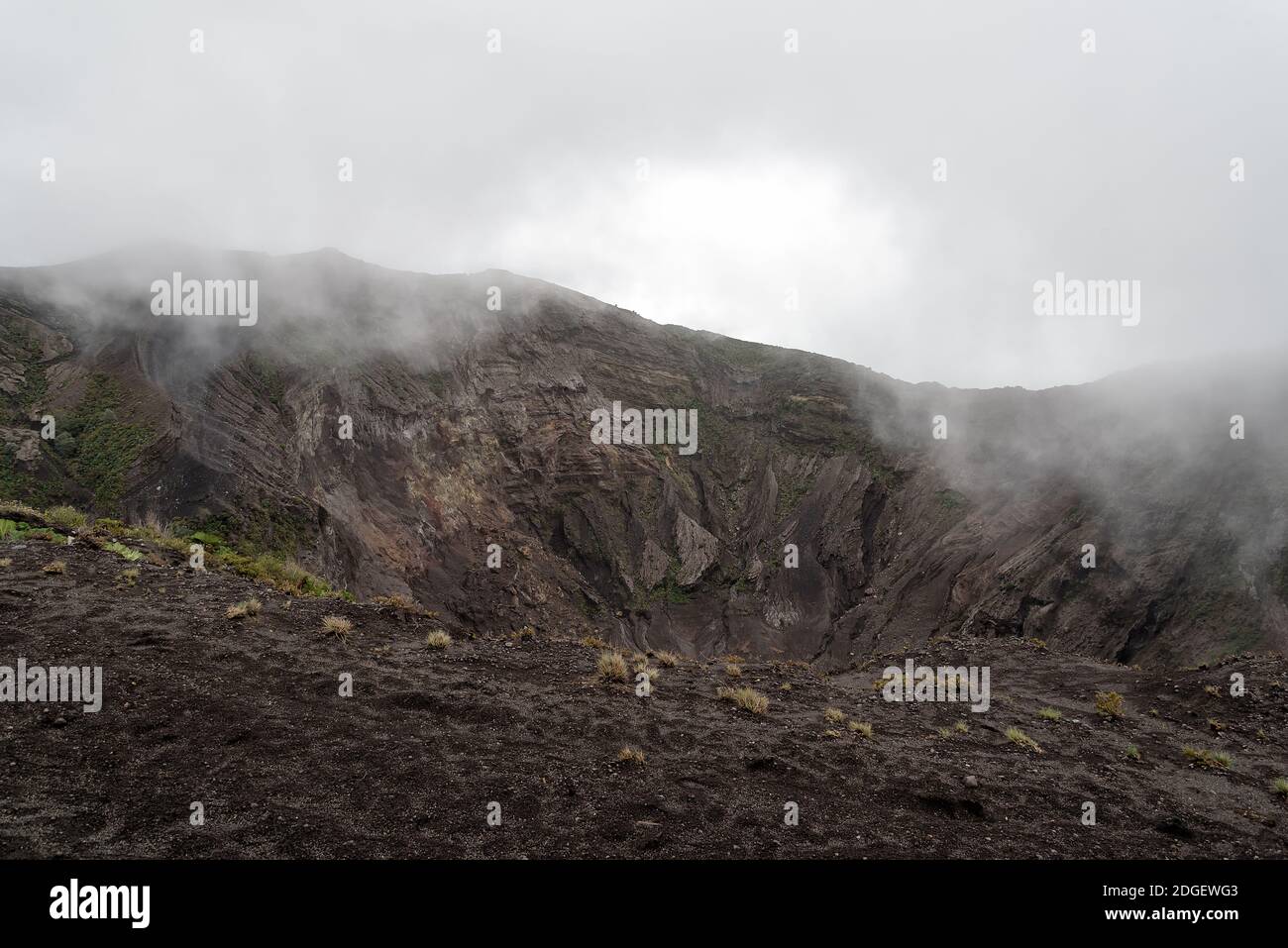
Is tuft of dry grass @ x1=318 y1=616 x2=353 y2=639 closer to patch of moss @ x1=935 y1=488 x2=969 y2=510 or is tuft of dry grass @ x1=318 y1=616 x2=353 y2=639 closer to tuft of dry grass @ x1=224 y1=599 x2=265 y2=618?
tuft of dry grass @ x1=224 y1=599 x2=265 y2=618

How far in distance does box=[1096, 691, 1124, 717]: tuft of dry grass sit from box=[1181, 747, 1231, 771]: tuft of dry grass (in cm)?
245

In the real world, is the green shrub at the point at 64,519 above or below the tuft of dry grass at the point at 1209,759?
above

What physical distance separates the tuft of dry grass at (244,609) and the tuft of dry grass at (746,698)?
8.49 m

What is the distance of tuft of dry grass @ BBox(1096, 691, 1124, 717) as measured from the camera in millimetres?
14867

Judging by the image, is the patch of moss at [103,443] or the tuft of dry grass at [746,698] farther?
the patch of moss at [103,443]

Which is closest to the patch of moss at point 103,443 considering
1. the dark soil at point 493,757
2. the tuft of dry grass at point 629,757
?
the dark soil at point 493,757

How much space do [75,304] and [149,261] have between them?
4.34 meters

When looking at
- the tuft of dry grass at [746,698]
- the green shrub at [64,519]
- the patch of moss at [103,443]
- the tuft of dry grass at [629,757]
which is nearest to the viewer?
the tuft of dry grass at [629,757]

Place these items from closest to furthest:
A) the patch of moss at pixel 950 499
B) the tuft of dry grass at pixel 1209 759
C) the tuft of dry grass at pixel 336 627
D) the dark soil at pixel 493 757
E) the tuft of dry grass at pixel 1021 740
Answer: the dark soil at pixel 493 757 < the tuft of dry grass at pixel 1209 759 < the tuft of dry grass at pixel 1021 740 < the tuft of dry grass at pixel 336 627 < the patch of moss at pixel 950 499

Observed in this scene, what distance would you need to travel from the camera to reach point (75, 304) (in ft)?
113

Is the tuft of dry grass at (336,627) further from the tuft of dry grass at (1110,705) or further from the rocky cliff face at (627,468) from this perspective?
the rocky cliff face at (627,468)

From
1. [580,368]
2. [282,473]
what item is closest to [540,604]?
[282,473]

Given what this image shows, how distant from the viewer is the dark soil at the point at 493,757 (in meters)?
7.23

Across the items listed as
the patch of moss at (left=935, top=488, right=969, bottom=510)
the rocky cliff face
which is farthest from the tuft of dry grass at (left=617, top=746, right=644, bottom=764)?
the patch of moss at (left=935, top=488, right=969, bottom=510)
